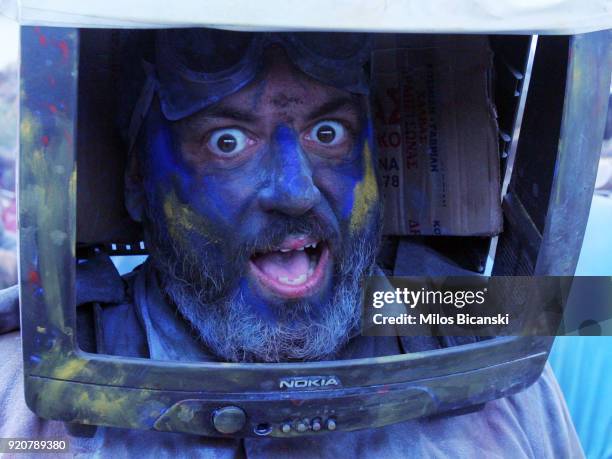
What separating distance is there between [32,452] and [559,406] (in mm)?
989

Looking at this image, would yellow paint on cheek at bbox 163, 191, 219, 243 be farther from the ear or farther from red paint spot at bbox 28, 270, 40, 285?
red paint spot at bbox 28, 270, 40, 285

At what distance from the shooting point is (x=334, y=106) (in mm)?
1412

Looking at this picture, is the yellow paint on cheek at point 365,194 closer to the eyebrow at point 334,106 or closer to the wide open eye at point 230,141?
the eyebrow at point 334,106

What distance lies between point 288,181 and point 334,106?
0.21 meters

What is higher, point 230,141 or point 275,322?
point 230,141

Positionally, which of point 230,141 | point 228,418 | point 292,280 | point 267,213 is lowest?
point 228,418

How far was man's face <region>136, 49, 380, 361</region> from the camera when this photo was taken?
1335mm

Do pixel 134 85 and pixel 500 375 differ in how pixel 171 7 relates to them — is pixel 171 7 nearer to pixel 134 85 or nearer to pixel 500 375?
pixel 134 85

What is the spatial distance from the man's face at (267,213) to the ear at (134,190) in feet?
0.19

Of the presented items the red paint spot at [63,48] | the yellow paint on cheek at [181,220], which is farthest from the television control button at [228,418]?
the red paint spot at [63,48]

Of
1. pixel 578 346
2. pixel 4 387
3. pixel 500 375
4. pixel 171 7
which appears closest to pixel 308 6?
pixel 171 7

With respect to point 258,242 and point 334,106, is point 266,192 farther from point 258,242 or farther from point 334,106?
point 334,106

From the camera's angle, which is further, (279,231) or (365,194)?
(365,194)

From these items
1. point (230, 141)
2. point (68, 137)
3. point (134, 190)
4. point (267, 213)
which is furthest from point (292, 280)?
point (68, 137)
